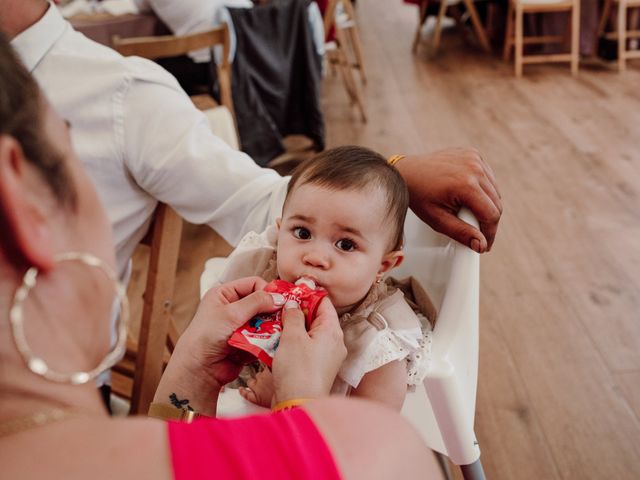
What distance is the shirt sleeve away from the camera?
1210 mm

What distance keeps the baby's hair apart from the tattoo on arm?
411mm

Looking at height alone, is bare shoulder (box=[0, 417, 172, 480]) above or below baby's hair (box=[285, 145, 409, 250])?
above

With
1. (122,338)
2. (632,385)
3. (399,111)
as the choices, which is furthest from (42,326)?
(399,111)

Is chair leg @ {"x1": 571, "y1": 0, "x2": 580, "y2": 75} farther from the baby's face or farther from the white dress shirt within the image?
the baby's face

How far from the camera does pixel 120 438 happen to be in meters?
0.46

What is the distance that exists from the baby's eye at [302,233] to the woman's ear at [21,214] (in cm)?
63

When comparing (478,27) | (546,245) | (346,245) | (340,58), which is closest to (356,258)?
(346,245)

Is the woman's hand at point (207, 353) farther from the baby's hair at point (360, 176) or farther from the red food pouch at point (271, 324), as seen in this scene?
the baby's hair at point (360, 176)

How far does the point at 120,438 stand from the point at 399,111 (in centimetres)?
405

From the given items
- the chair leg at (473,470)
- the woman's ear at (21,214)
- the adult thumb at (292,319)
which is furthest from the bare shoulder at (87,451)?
the chair leg at (473,470)

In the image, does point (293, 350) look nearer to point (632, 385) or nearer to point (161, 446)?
point (161, 446)

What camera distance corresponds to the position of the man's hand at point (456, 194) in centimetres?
101

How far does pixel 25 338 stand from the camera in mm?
439

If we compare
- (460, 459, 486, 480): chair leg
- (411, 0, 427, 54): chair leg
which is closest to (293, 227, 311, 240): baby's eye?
(460, 459, 486, 480): chair leg
